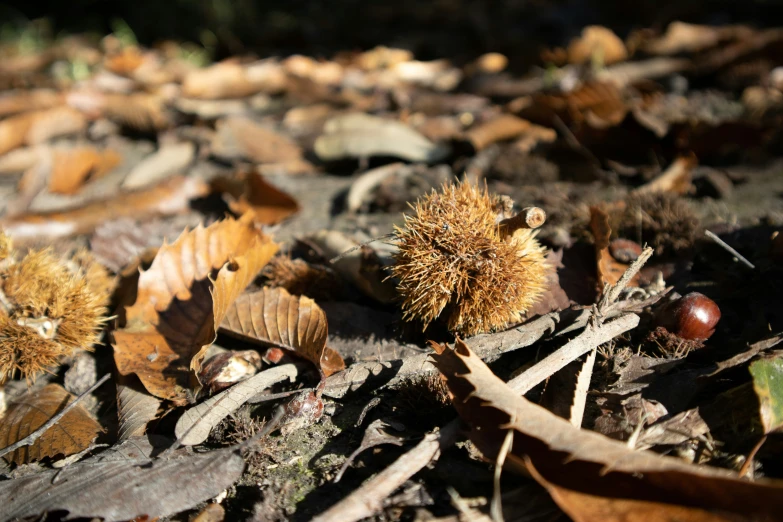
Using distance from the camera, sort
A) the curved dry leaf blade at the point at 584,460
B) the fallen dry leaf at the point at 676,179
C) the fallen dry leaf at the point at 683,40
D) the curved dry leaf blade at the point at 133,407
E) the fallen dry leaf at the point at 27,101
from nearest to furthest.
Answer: the curved dry leaf blade at the point at 584,460 → the curved dry leaf blade at the point at 133,407 → the fallen dry leaf at the point at 676,179 → the fallen dry leaf at the point at 27,101 → the fallen dry leaf at the point at 683,40

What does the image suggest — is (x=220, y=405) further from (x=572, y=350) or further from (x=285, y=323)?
(x=572, y=350)

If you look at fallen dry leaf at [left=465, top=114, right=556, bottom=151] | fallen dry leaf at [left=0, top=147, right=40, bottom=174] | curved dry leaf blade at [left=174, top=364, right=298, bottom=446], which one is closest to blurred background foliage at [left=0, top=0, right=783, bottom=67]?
fallen dry leaf at [left=465, top=114, right=556, bottom=151]

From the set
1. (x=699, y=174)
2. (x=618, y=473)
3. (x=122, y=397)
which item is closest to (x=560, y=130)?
(x=699, y=174)

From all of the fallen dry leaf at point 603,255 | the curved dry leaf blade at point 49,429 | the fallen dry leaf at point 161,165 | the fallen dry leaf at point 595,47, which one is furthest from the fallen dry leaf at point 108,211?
the fallen dry leaf at point 595,47

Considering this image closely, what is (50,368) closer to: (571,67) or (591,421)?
(591,421)

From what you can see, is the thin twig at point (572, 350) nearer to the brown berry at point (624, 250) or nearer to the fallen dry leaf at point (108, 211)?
the brown berry at point (624, 250)

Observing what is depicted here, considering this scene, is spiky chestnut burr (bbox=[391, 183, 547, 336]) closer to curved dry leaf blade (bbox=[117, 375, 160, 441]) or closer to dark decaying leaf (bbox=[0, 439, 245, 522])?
dark decaying leaf (bbox=[0, 439, 245, 522])
